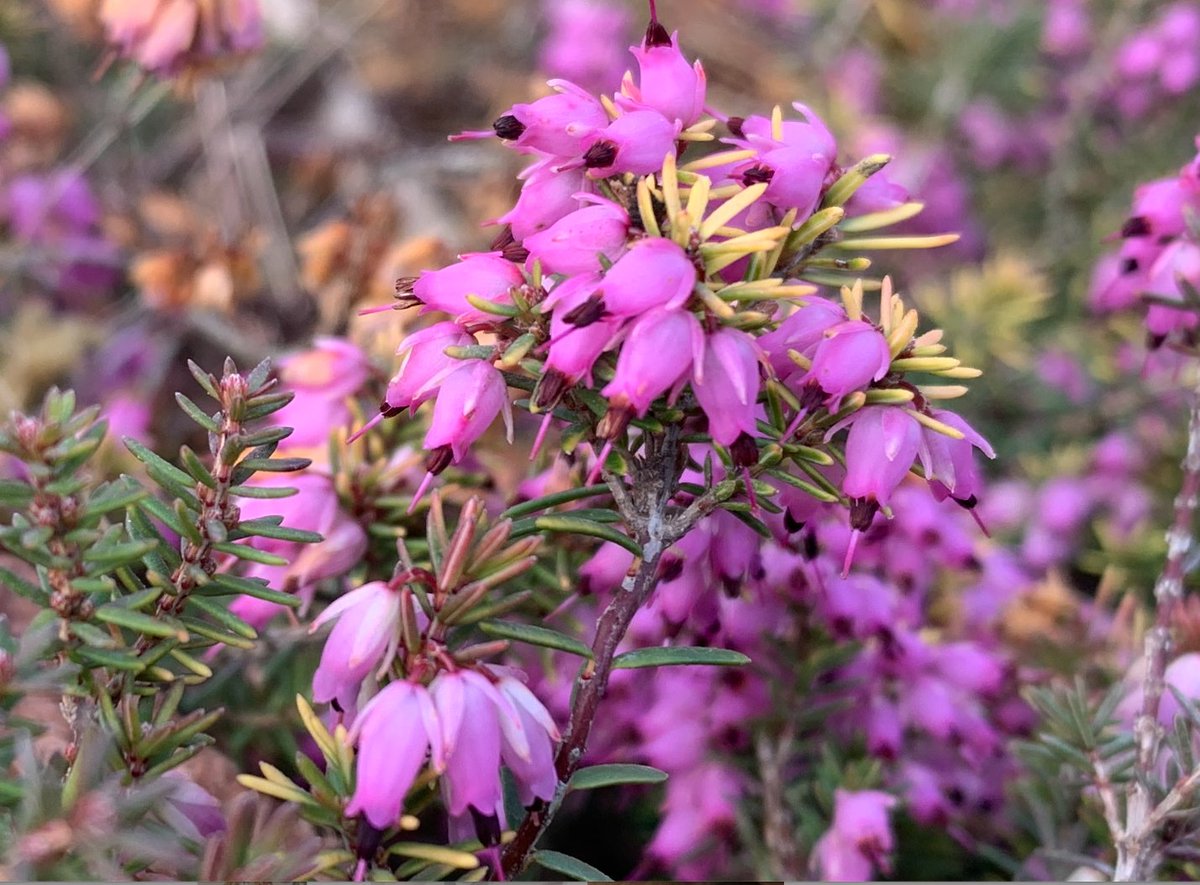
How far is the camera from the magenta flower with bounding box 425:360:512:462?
71 centimetres

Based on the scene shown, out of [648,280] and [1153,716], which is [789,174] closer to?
[648,280]

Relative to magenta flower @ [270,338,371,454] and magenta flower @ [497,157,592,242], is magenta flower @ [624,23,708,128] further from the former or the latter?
magenta flower @ [270,338,371,454]

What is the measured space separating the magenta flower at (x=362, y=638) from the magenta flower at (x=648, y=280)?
248mm

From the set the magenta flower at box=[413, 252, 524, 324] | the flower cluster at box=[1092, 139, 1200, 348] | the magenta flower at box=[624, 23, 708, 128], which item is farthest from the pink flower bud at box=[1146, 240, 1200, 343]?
the magenta flower at box=[413, 252, 524, 324]

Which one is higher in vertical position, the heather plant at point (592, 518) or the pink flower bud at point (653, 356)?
the pink flower bud at point (653, 356)

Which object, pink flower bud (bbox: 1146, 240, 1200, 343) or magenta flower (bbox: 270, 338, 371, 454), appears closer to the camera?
pink flower bud (bbox: 1146, 240, 1200, 343)

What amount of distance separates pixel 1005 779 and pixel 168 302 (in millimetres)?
1520

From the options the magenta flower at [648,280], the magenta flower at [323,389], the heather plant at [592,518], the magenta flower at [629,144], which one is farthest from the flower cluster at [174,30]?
the magenta flower at [648,280]

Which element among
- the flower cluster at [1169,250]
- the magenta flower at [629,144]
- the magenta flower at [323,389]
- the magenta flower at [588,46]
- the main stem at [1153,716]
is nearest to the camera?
the magenta flower at [629,144]

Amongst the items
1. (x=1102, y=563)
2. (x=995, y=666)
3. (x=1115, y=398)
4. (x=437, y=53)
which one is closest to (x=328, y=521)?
(x=995, y=666)

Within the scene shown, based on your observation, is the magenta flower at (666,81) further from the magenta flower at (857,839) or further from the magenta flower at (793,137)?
the magenta flower at (857,839)

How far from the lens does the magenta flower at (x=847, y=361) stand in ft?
2.30

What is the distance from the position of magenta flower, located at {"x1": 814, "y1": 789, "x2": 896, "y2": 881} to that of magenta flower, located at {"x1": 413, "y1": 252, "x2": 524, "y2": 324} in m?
0.64

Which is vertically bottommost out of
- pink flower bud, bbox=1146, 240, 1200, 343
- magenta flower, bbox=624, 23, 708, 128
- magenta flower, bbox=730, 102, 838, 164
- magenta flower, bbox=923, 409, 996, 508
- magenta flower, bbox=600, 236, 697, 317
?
magenta flower, bbox=923, 409, 996, 508
